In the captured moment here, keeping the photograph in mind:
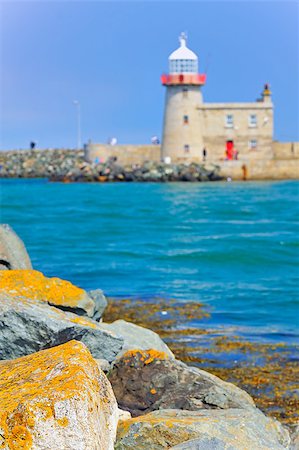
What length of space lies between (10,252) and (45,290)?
160 cm

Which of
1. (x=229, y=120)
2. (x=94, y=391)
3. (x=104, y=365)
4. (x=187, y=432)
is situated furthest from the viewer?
(x=229, y=120)

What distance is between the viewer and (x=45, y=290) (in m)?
5.96

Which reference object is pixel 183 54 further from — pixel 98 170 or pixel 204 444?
pixel 204 444

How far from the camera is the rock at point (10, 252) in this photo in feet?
24.0

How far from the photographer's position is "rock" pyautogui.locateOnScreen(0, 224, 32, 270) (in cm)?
731

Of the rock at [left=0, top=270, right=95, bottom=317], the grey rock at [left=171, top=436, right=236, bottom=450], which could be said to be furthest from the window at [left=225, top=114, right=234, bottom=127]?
the grey rock at [left=171, top=436, right=236, bottom=450]

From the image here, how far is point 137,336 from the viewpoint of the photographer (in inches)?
265

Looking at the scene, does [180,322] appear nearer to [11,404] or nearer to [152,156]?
[11,404]

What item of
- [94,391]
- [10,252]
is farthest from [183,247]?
[94,391]

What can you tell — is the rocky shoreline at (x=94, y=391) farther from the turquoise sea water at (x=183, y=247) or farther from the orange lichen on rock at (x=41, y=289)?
the turquoise sea water at (x=183, y=247)

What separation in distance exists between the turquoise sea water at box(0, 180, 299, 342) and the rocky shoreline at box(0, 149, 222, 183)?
7865mm

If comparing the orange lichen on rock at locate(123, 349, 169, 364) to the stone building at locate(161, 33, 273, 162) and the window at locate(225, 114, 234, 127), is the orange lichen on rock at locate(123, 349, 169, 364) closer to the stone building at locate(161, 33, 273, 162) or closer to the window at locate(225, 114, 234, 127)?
the stone building at locate(161, 33, 273, 162)

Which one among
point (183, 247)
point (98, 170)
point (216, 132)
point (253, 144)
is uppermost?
point (216, 132)

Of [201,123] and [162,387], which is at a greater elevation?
[201,123]
